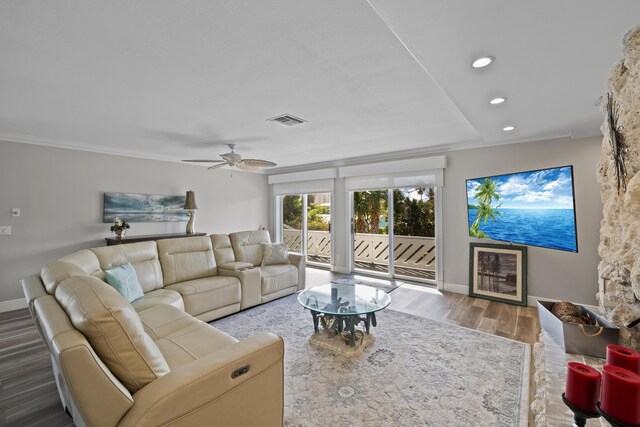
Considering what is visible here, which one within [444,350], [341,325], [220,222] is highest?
[220,222]

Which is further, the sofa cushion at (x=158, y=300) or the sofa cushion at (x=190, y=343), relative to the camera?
the sofa cushion at (x=158, y=300)

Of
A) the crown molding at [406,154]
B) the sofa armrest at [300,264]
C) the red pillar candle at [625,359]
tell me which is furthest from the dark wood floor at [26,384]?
the crown molding at [406,154]

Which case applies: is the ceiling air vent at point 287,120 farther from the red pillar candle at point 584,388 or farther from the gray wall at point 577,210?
the red pillar candle at point 584,388

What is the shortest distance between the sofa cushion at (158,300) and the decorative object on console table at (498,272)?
3940mm

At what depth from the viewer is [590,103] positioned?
7.90 feet

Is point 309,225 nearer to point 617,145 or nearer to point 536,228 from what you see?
point 536,228

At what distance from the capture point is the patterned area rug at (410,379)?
1.75 metres

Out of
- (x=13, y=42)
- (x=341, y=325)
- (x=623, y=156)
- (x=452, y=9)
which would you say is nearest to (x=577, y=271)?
(x=623, y=156)

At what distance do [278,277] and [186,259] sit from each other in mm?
1241

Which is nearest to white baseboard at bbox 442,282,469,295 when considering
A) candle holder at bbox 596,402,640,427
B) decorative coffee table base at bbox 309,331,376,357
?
decorative coffee table base at bbox 309,331,376,357

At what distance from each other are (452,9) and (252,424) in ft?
7.09

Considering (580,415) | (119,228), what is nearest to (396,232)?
(580,415)

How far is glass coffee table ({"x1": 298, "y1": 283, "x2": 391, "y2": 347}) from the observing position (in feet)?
8.19

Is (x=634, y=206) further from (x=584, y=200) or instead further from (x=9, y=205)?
(x=9, y=205)
